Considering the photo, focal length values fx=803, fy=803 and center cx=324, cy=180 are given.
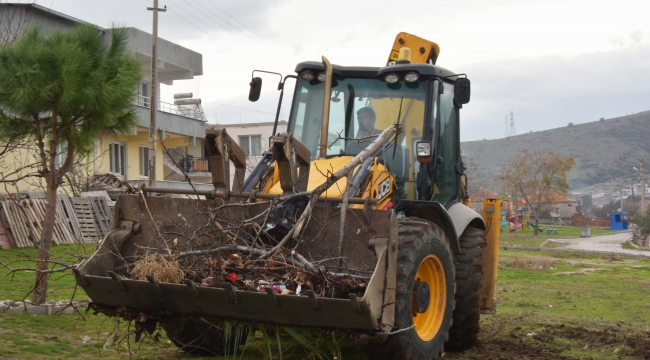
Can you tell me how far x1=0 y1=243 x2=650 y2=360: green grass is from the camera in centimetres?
816

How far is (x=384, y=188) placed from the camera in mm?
8117

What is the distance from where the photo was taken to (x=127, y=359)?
7.84 meters

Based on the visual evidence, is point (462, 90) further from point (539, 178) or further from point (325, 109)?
point (539, 178)

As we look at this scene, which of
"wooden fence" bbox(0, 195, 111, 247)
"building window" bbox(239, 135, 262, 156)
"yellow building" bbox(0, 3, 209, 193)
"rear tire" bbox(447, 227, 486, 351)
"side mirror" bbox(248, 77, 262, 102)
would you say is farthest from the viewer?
"building window" bbox(239, 135, 262, 156)

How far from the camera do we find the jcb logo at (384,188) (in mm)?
8031

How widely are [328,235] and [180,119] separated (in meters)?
27.5

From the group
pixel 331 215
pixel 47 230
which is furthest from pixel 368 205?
pixel 47 230

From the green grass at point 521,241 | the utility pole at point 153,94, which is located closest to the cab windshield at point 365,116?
the utility pole at point 153,94

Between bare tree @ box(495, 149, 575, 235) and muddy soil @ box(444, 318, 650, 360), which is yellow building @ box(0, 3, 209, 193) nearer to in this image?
muddy soil @ box(444, 318, 650, 360)

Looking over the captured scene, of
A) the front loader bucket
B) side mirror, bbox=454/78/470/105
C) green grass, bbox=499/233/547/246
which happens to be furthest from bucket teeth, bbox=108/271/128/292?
green grass, bbox=499/233/547/246

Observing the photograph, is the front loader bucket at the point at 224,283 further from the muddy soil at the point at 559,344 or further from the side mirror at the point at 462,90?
the side mirror at the point at 462,90

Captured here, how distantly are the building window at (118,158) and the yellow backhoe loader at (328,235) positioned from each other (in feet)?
71.2

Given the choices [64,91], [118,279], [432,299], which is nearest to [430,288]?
[432,299]

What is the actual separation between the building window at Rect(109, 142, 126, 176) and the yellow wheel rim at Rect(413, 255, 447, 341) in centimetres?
2371
